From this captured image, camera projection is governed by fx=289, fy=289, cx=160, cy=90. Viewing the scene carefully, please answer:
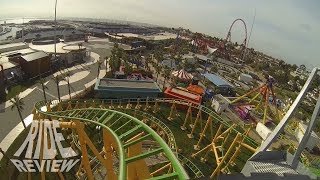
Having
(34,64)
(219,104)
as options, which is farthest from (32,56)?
(219,104)

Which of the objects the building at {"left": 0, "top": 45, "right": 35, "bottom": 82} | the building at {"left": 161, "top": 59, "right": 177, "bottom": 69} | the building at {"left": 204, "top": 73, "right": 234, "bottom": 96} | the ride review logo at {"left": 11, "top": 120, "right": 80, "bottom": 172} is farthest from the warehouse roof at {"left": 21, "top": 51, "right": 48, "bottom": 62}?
the building at {"left": 204, "top": 73, "right": 234, "bottom": 96}

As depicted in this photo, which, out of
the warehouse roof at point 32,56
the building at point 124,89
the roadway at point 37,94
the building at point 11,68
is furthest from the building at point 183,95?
the building at point 11,68

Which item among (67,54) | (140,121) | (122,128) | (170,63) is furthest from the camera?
(170,63)

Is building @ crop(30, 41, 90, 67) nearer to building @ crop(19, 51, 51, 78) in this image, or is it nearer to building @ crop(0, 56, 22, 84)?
building @ crop(19, 51, 51, 78)

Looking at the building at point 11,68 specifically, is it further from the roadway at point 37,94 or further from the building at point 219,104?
the building at point 219,104

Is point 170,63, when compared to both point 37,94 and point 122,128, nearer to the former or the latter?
point 37,94

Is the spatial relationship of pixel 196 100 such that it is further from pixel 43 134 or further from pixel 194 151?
pixel 43 134

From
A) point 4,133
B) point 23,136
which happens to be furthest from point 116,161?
point 4,133

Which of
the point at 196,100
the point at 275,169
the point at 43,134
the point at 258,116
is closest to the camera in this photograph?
the point at 275,169
